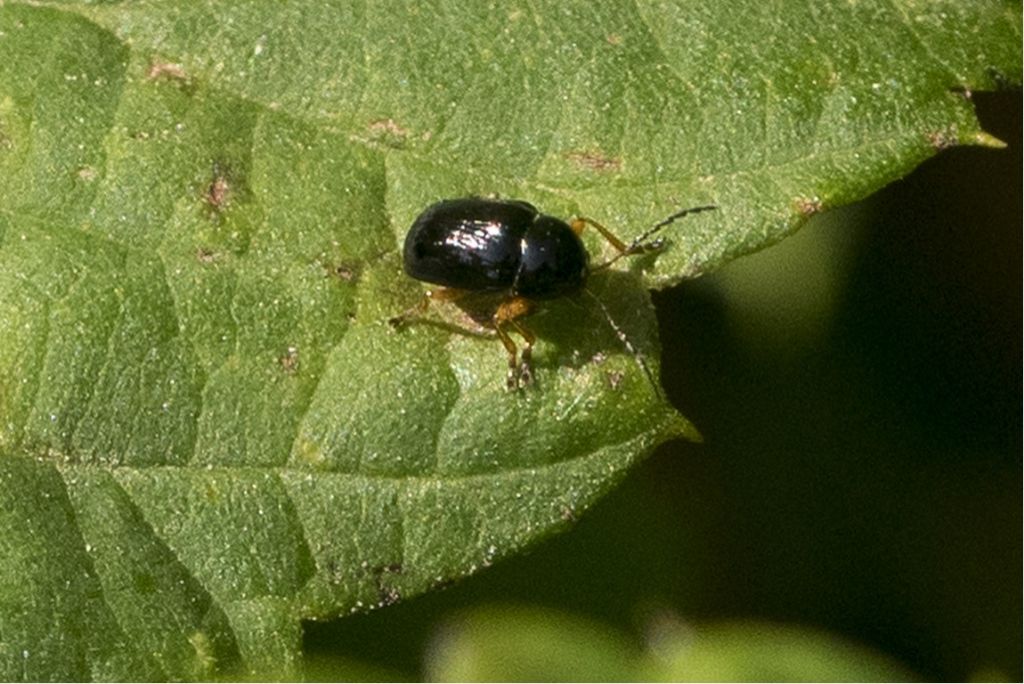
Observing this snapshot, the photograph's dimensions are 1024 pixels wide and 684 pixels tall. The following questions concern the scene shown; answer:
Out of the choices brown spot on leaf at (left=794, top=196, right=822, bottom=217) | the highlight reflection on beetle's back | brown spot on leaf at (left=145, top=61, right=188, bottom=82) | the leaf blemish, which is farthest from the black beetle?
brown spot on leaf at (left=145, top=61, right=188, bottom=82)

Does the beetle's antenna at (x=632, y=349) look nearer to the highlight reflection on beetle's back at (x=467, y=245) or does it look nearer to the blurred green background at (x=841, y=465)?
the highlight reflection on beetle's back at (x=467, y=245)

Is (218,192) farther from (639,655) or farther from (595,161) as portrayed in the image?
(639,655)

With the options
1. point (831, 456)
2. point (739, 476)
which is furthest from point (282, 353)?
point (831, 456)

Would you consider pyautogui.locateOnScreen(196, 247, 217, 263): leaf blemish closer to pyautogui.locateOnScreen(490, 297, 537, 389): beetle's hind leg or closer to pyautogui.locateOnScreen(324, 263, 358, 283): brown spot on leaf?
pyautogui.locateOnScreen(324, 263, 358, 283): brown spot on leaf

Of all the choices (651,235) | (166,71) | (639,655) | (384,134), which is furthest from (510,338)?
(639,655)

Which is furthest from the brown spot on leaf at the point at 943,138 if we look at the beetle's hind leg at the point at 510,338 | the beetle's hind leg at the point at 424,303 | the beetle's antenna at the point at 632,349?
the beetle's hind leg at the point at 424,303
